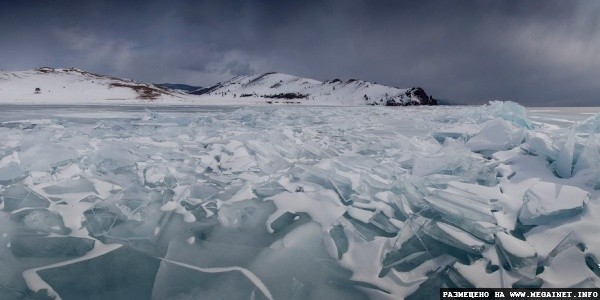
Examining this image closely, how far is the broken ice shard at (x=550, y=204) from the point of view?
2.32 m

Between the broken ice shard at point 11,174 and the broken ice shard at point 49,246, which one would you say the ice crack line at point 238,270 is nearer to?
the broken ice shard at point 49,246

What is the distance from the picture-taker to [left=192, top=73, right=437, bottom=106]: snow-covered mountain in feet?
340

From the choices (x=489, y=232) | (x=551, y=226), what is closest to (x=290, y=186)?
(x=489, y=232)

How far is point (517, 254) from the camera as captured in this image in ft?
6.70

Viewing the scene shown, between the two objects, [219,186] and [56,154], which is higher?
[56,154]

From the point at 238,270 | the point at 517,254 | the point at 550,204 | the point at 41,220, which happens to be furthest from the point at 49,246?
the point at 550,204

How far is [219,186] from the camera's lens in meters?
3.23

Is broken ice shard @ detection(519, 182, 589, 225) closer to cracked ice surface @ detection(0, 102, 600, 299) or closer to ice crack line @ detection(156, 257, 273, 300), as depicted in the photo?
cracked ice surface @ detection(0, 102, 600, 299)

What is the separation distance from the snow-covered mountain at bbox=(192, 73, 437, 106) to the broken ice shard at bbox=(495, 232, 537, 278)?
90277 millimetres

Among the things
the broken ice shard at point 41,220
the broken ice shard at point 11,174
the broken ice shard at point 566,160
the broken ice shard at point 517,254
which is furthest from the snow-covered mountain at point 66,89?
the broken ice shard at point 517,254

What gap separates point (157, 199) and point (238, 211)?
770mm

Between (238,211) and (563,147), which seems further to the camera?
(563,147)

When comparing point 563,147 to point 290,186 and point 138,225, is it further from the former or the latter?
point 138,225

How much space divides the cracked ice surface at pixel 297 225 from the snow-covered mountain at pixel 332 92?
8882 centimetres
